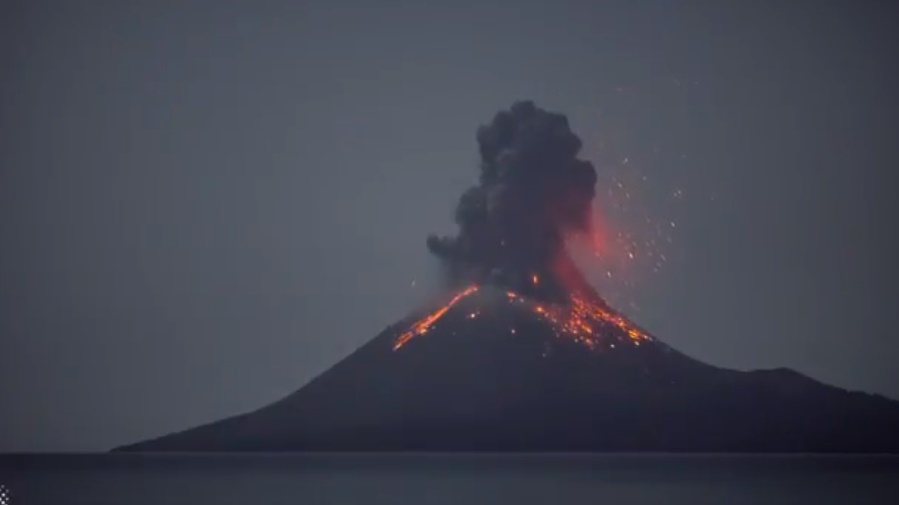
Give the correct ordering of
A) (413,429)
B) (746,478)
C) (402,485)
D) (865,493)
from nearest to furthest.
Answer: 1. (865,493)
2. (402,485)
3. (746,478)
4. (413,429)

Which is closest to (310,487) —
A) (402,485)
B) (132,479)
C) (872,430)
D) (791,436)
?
(402,485)

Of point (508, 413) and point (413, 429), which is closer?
point (508, 413)

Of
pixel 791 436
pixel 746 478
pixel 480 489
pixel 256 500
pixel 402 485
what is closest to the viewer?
pixel 256 500

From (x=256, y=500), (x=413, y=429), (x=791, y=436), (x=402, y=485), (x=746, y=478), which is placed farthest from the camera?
(x=791, y=436)

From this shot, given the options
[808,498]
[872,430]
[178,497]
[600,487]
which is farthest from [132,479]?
[872,430]

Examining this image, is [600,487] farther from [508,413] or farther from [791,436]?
[791,436]

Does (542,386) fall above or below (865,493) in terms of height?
above

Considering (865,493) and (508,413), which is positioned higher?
(508,413)

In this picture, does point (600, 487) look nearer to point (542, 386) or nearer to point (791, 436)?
point (542, 386)

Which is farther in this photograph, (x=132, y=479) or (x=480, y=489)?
(x=132, y=479)
